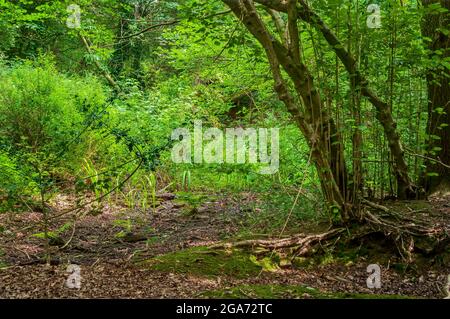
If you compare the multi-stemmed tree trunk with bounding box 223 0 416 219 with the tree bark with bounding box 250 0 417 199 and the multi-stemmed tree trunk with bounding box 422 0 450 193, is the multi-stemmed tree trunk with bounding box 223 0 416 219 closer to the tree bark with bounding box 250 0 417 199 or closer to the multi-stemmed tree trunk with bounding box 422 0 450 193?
the tree bark with bounding box 250 0 417 199

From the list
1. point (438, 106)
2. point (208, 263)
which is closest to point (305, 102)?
point (208, 263)

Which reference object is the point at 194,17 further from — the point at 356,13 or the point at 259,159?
the point at 259,159

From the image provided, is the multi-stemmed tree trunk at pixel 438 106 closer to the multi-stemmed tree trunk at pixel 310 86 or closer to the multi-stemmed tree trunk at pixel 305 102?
the multi-stemmed tree trunk at pixel 310 86

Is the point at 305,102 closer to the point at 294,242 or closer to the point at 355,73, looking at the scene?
the point at 355,73

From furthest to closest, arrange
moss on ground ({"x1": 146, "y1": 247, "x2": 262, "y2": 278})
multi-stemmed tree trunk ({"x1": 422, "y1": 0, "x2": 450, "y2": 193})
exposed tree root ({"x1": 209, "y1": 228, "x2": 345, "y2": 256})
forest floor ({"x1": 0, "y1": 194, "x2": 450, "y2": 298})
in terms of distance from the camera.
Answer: multi-stemmed tree trunk ({"x1": 422, "y1": 0, "x2": 450, "y2": 193})
exposed tree root ({"x1": 209, "y1": 228, "x2": 345, "y2": 256})
moss on ground ({"x1": 146, "y1": 247, "x2": 262, "y2": 278})
forest floor ({"x1": 0, "y1": 194, "x2": 450, "y2": 298})

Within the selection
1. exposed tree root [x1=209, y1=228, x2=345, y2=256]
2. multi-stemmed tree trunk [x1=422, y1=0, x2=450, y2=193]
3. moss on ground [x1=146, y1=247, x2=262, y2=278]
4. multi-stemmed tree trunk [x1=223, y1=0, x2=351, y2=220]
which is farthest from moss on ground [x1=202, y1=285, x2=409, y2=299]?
multi-stemmed tree trunk [x1=422, y1=0, x2=450, y2=193]

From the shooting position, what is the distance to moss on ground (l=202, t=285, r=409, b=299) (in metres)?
2.79

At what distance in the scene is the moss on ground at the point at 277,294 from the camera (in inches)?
110

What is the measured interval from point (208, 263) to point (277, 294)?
828 millimetres

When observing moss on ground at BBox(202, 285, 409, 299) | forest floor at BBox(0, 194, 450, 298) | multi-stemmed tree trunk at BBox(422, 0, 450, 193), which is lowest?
forest floor at BBox(0, 194, 450, 298)

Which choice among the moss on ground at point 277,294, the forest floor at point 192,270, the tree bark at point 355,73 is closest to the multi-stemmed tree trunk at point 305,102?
the tree bark at point 355,73

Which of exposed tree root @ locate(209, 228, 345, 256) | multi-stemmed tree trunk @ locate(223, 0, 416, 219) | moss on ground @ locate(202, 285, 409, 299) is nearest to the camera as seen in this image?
moss on ground @ locate(202, 285, 409, 299)
